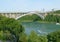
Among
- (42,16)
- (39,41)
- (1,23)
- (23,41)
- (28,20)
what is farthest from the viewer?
(28,20)

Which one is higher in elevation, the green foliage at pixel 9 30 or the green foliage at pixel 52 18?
the green foliage at pixel 9 30

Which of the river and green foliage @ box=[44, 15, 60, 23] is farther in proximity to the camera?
green foliage @ box=[44, 15, 60, 23]

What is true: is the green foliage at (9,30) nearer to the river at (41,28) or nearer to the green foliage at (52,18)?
the river at (41,28)

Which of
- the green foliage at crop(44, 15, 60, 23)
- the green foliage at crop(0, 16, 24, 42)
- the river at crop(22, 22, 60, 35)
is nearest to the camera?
the green foliage at crop(0, 16, 24, 42)

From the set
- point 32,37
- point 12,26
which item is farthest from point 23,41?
point 12,26

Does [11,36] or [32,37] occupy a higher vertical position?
[32,37]

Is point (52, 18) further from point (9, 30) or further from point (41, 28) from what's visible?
point (9, 30)

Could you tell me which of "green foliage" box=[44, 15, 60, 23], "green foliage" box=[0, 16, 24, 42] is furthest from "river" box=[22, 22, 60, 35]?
"green foliage" box=[44, 15, 60, 23]

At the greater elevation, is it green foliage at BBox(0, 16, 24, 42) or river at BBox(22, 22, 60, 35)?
green foliage at BBox(0, 16, 24, 42)

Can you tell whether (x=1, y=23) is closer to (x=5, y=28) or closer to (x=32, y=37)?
(x=5, y=28)

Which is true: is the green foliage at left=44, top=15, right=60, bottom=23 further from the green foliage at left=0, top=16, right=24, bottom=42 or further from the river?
the green foliage at left=0, top=16, right=24, bottom=42

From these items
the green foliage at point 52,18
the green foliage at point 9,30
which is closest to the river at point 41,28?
the green foliage at point 9,30
